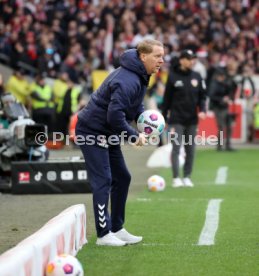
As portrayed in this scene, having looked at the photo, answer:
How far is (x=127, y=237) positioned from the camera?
357 inches

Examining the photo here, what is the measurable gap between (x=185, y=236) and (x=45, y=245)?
2.75 m

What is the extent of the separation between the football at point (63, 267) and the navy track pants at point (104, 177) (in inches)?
74.1

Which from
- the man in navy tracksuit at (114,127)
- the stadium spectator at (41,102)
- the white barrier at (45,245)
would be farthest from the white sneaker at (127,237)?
the stadium spectator at (41,102)

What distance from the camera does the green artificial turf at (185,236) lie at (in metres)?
7.72

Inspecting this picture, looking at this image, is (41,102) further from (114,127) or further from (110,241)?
(114,127)

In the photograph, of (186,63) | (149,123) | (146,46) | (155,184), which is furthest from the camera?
(186,63)

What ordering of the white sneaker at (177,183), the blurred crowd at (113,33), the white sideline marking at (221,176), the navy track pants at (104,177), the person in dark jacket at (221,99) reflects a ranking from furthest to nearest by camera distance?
the blurred crowd at (113,33) < the person in dark jacket at (221,99) < the white sideline marking at (221,176) < the white sneaker at (177,183) < the navy track pants at (104,177)

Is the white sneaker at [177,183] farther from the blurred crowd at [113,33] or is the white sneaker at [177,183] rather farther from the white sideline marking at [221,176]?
the blurred crowd at [113,33]

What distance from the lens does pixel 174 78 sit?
1473 cm

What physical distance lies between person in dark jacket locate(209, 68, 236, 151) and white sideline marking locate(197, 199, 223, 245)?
11254 mm

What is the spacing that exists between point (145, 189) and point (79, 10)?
17.0 m

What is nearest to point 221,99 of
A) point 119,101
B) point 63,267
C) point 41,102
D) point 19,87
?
point 41,102

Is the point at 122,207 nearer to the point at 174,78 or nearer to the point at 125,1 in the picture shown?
the point at 174,78

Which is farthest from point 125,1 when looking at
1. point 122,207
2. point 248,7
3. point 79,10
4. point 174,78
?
point 122,207
